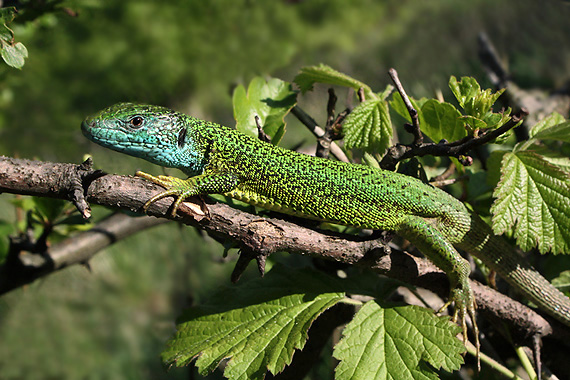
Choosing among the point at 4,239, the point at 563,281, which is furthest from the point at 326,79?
the point at 4,239

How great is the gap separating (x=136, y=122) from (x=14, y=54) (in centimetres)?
65

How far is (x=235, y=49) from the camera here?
19.0 ft

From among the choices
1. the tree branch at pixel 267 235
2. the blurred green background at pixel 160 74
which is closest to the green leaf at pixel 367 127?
the tree branch at pixel 267 235

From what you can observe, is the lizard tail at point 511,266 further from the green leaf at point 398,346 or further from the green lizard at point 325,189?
the green leaf at point 398,346

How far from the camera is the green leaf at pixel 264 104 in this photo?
219 cm

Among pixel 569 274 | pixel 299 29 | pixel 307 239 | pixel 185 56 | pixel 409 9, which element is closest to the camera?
pixel 307 239

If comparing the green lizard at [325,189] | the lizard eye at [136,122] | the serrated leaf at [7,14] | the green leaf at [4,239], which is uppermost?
the serrated leaf at [7,14]

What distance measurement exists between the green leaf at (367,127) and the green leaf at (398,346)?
2.18 feet

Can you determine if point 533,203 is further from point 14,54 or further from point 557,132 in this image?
point 14,54

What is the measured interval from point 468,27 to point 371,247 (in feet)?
16.4

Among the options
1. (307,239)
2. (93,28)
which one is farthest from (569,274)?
(93,28)

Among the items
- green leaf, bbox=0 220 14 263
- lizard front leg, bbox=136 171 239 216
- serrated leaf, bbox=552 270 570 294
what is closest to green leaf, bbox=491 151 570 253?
serrated leaf, bbox=552 270 570 294

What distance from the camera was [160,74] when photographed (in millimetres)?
5844

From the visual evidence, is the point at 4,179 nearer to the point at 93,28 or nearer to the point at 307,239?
the point at 307,239
